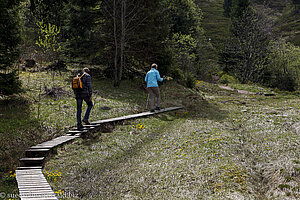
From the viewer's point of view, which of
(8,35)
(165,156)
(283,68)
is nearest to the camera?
(165,156)

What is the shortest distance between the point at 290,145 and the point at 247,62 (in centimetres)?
4819

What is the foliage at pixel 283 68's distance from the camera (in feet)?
153

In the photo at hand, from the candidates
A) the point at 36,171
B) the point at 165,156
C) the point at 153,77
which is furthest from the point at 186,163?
the point at 153,77

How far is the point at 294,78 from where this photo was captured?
46688 mm

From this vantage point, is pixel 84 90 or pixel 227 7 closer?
pixel 84 90

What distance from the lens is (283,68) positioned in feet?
160

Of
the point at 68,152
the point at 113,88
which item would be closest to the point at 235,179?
the point at 68,152

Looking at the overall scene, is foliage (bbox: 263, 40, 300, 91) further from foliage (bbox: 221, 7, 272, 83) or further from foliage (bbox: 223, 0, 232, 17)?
foliage (bbox: 223, 0, 232, 17)

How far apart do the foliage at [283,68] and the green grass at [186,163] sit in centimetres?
3973

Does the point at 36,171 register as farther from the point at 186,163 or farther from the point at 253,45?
the point at 253,45

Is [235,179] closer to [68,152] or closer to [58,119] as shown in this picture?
[68,152]

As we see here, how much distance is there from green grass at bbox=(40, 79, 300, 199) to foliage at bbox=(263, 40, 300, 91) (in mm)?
39731

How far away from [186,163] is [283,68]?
50861 millimetres

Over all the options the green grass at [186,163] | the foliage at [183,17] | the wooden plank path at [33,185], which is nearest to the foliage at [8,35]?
the green grass at [186,163]
